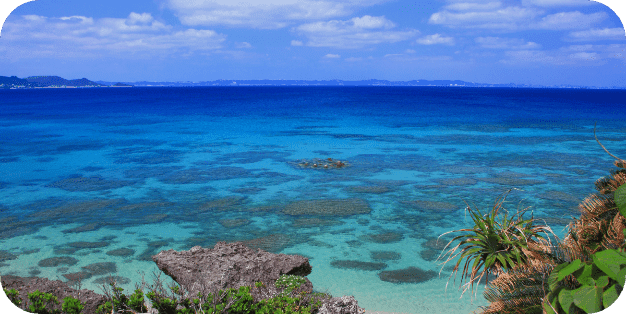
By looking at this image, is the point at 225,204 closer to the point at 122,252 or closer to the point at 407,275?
the point at 122,252

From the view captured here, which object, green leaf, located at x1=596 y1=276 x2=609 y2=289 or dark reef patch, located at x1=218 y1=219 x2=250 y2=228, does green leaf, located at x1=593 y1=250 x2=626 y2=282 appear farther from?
dark reef patch, located at x1=218 y1=219 x2=250 y2=228

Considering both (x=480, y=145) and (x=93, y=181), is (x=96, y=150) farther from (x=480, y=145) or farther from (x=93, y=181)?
(x=480, y=145)

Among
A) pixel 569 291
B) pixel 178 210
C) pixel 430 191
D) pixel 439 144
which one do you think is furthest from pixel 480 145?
pixel 569 291

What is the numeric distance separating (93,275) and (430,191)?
1371cm

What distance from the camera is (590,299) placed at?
2861mm

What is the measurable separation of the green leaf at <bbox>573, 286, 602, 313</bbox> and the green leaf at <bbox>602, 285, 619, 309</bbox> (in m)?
0.03

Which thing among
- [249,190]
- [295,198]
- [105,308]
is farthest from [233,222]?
[105,308]

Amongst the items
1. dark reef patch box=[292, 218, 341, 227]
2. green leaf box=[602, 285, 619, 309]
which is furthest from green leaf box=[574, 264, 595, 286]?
dark reef patch box=[292, 218, 341, 227]

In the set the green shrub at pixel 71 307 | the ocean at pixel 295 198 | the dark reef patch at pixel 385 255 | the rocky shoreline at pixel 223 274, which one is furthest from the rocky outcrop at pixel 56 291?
the dark reef patch at pixel 385 255

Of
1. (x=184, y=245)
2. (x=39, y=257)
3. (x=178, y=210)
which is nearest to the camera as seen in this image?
(x=39, y=257)

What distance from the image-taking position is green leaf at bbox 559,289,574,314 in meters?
3.02

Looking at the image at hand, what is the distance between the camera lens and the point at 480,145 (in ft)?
108

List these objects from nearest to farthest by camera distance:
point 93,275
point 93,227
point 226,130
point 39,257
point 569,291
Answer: point 569,291
point 93,275
point 39,257
point 93,227
point 226,130

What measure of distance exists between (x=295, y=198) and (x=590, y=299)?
1535 cm
